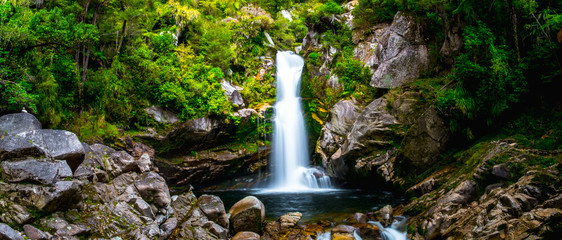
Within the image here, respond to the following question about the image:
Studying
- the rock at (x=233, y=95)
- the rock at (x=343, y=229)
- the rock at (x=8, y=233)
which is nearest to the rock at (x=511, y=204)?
the rock at (x=343, y=229)

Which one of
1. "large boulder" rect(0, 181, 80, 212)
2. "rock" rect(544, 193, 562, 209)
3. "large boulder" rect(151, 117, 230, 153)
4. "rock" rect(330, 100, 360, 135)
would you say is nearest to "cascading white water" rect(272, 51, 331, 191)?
"rock" rect(330, 100, 360, 135)

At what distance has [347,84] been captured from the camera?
1619 centimetres

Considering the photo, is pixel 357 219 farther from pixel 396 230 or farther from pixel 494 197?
pixel 494 197

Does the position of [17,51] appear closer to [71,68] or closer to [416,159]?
[71,68]

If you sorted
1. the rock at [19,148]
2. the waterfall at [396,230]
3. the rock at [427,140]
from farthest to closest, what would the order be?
the rock at [427,140], the waterfall at [396,230], the rock at [19,148]

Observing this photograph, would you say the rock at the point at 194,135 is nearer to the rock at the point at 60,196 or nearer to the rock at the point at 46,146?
the rock at the point at 46,146

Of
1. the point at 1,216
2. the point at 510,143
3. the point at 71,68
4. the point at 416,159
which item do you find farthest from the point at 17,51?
the point at 510,143

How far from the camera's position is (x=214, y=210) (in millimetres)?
7949

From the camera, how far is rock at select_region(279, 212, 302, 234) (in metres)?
8.41

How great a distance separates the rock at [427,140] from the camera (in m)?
10.5

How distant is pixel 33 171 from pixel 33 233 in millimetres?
1394

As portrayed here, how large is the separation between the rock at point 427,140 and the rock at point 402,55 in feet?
10.7

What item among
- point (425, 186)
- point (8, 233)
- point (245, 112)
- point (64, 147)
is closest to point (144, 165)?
point (64, 147)

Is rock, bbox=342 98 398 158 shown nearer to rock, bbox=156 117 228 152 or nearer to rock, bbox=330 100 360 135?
rock, bbox=330 100 360 135
